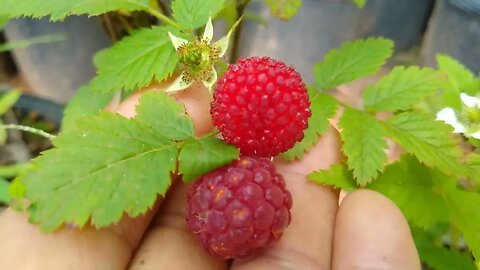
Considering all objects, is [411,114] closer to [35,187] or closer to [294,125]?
[294,125]

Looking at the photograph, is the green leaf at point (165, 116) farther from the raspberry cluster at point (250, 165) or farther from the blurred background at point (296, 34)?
the blurred background at point (296, 34)

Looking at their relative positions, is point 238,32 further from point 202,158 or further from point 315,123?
point 202,158

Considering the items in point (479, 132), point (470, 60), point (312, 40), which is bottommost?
point (312, 40)

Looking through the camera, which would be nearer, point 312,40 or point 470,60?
point 470,60

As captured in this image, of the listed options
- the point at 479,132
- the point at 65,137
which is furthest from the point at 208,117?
the point at 479,132

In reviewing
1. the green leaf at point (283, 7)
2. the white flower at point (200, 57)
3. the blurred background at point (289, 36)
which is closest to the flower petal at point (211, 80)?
the white flower at point (200, 57)

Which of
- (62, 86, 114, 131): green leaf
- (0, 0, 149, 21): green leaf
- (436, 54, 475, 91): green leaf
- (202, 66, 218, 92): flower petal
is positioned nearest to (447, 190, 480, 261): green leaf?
(436, 54, 475, 91): green leaf
